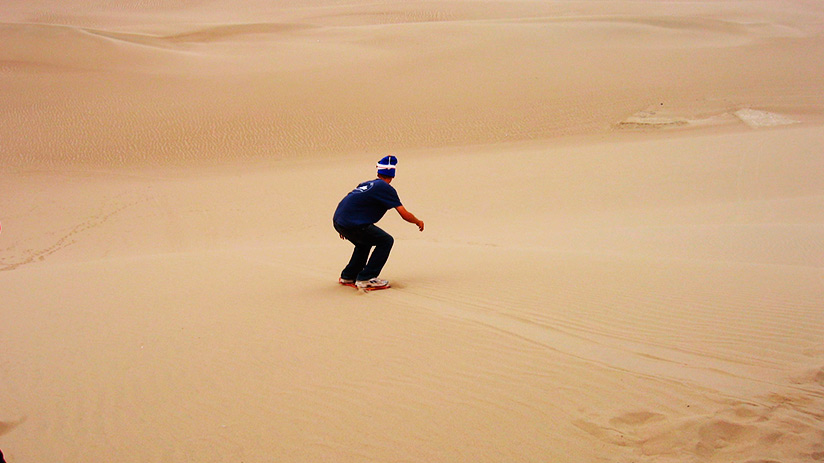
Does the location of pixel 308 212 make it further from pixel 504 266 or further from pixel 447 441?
pixel 447 441

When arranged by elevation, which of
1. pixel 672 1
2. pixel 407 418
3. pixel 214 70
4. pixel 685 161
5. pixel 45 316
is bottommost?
pixel 45 316

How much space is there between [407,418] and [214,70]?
2962cm

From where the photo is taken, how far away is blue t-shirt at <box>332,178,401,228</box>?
20.2ft

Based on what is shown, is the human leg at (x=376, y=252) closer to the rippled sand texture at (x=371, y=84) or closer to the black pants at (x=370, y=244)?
the black pants at (x=370, y=244)

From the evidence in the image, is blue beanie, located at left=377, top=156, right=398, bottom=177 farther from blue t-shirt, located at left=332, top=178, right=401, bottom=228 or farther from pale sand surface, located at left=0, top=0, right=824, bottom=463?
pale sand surface, located at left=0, top=0, right=824, bottom=463

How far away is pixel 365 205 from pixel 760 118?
1957 cm

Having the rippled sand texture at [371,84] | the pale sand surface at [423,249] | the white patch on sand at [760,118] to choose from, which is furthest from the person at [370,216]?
the white patch on sand at [760,118]

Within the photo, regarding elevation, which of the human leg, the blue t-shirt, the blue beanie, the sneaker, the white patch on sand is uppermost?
the white patch on sand

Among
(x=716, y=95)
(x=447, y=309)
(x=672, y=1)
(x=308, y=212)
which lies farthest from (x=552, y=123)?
(x=672, y=1)

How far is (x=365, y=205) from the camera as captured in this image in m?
6.29

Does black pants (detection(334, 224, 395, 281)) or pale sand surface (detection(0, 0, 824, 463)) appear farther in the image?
black pants (detection(334, 224, 395, 281))

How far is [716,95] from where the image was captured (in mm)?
24312

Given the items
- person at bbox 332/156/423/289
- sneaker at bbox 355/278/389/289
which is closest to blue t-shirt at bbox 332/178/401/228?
person at bbox 332/156/423/289

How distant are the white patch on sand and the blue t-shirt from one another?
18.3 m
